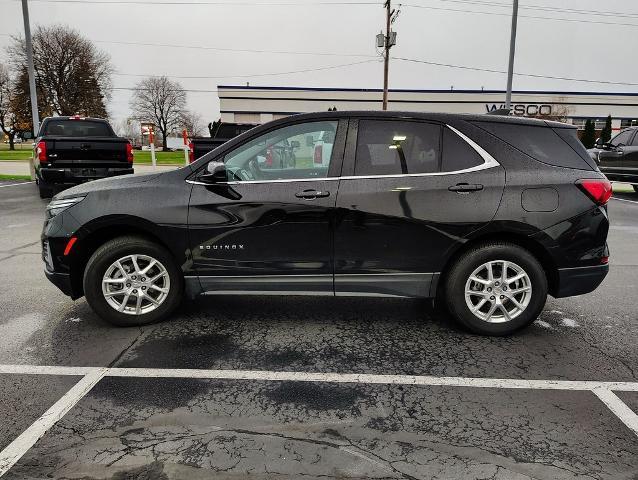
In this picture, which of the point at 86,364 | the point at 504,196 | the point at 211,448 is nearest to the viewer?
the point at 211,448

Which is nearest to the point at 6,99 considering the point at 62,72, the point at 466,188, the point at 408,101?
the point at 62,72

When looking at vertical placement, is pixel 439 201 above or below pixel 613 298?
above

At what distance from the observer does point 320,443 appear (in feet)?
8.08

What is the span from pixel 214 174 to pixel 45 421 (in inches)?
79.2

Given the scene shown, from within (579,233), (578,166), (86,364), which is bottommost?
(86,364)

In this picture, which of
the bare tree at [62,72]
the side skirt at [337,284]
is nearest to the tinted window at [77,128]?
the side skirt at [337,284]

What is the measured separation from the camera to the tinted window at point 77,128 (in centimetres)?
→ 1163

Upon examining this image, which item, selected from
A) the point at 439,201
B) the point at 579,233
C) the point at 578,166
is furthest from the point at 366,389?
the point at 578,166

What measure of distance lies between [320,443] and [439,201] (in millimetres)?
2065

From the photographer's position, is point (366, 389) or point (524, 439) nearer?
point (524, 439)

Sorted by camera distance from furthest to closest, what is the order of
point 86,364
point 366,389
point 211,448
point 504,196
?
1. point 504,196
2. point 86,364
3. point 366,389
4. point 211,448

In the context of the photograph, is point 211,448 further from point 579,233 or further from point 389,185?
point 579,233

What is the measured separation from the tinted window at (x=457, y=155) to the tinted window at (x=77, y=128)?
33.7 ft

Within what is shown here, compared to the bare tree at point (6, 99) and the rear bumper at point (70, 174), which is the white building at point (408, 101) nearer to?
the bare tree at point (6, 99)
